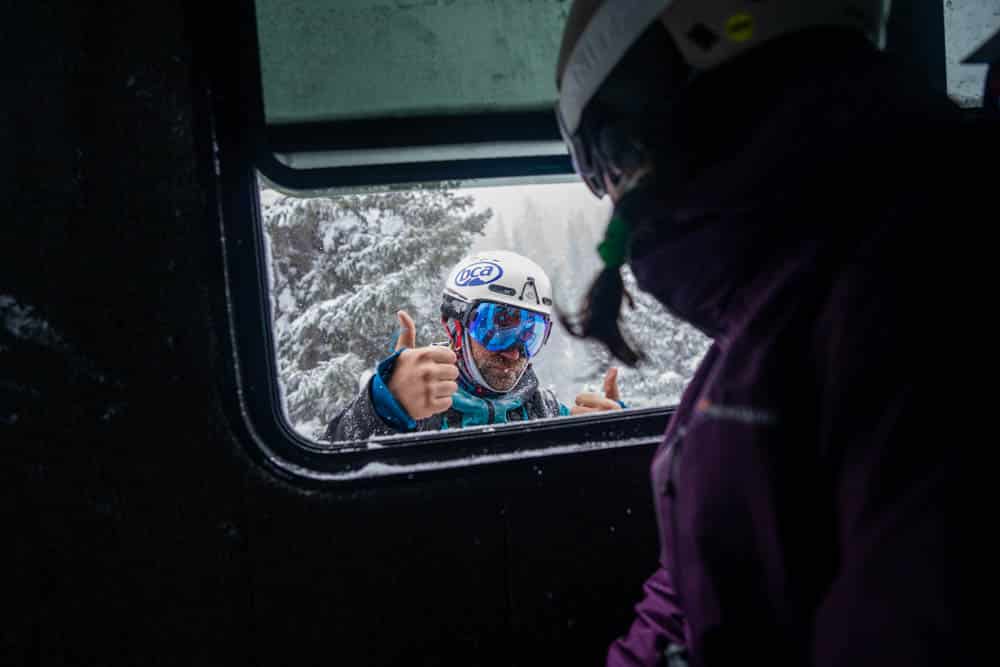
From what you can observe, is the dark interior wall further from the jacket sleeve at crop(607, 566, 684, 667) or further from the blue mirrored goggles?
the blue mirrored goggles

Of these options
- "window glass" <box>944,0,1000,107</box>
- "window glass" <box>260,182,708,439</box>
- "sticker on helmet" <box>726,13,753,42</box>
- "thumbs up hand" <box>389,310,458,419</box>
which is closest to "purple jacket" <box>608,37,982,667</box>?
"sticker on helmet" <box>726,13,753,42</box>

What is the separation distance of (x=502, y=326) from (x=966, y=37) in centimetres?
247

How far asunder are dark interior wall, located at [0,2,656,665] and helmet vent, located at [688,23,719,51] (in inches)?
35.0

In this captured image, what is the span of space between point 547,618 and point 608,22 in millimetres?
1149

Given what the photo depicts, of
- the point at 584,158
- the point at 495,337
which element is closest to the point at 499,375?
the point at 495,337

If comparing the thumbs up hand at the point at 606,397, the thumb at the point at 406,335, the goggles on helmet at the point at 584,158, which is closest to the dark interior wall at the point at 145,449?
the goggles on helmet at the point at 584,158

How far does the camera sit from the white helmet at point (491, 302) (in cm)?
352

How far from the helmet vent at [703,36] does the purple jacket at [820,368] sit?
0.06 m

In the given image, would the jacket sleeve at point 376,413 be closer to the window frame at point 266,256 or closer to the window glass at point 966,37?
the window frame at point 266,256

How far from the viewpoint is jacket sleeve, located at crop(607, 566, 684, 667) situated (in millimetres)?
970

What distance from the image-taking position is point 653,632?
39.4 inches

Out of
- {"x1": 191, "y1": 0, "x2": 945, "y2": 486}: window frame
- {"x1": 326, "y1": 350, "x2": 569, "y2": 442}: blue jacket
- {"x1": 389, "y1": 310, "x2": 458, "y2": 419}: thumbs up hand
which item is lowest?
{"x1": 326, "y1": 350, "x2": 569, "y2": 442}: blue jacket

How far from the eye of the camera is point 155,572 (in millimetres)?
1057

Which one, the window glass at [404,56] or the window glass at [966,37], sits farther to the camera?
the window glass at [966,37]
